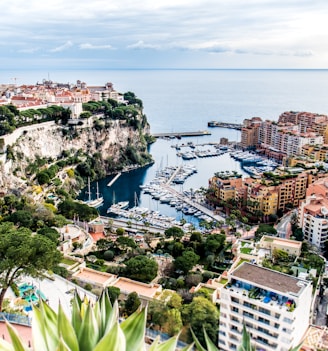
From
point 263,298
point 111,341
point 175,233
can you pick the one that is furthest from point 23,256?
point 175,233

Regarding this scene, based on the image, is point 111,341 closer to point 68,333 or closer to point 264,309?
point 68,333

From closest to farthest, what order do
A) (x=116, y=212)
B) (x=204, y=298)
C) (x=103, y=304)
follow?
(x=103, y=304)
(x=204, y=298)
(x=116, y=212)

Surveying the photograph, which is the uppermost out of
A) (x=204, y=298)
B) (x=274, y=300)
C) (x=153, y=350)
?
(x=153, y=350)

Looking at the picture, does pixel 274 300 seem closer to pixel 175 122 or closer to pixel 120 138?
pixel 120 138

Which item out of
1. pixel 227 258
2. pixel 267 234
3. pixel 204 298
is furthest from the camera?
pixel 267 234

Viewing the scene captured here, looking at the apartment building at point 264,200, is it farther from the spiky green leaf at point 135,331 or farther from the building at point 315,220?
the spiky green leaf at point 135,331

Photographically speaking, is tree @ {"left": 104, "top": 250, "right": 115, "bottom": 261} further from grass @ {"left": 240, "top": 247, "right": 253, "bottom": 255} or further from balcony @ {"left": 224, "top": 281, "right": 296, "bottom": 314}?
balcony @ {"left": 224, "top": 281, "right": 296, "bottom": 314}

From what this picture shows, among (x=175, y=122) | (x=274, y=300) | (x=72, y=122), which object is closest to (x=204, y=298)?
(x=274, y=300)
